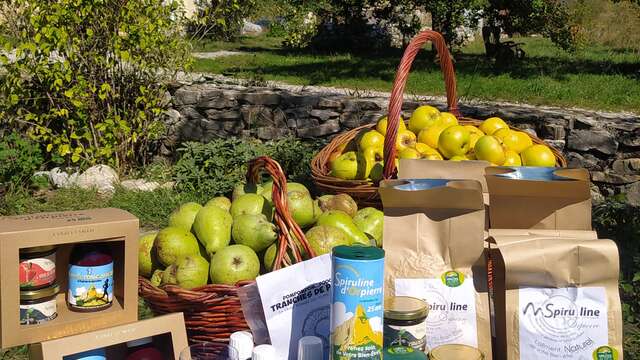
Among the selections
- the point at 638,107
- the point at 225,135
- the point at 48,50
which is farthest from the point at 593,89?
the point at 48,50

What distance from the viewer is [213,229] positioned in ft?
6.40

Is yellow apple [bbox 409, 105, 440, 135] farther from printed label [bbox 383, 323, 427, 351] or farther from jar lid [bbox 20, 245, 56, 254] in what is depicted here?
jar lid [bbox 20, 245, 56, 254]

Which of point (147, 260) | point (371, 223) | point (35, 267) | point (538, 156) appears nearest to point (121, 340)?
point (35, 267)

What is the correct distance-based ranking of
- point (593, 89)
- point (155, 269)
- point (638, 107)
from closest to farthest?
point (155, 269)
point (638, 107)
point (593, 89)

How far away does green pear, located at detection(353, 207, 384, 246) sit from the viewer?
215 cm

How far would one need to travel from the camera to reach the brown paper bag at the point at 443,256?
5.19 ft

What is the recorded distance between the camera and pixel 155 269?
2012 millimetres

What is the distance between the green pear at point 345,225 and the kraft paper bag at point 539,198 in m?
0.41

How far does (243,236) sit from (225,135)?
3.85 metres

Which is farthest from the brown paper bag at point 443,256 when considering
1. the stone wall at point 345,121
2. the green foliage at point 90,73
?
the green foliage at point 90,73

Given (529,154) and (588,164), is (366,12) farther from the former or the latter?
(529,154)

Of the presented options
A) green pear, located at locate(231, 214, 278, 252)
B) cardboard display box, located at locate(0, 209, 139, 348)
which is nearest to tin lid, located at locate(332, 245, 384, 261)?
green pear, located at locate(231, 214, 278, 252)

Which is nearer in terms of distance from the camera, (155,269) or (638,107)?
(155,269)

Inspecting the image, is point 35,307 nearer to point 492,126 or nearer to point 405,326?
point 405,326
